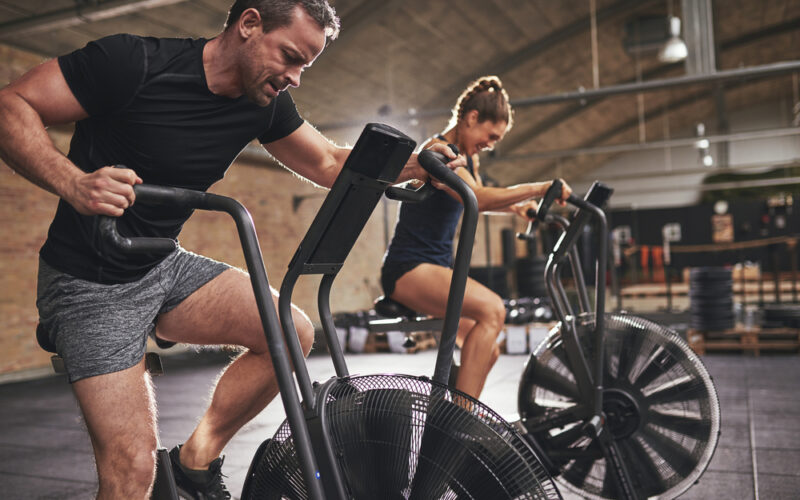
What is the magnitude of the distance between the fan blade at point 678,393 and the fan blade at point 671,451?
0.10 metres

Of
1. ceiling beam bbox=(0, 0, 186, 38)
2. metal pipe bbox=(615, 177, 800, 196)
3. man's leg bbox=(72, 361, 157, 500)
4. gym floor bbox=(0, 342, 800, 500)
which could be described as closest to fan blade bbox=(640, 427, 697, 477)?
gym floor bbox=(0, 342, 800, 500)

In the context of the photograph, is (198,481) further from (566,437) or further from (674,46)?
(674,46)

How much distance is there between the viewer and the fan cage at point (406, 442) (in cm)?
120

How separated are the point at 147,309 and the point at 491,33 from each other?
390 inches

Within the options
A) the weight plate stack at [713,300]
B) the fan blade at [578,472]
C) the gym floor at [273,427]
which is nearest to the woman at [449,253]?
the gym floor at [273,427]

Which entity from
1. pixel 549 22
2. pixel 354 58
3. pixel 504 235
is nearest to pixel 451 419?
pixel 354 58

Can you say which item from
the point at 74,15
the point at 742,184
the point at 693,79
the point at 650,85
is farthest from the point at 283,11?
the point at 742,184

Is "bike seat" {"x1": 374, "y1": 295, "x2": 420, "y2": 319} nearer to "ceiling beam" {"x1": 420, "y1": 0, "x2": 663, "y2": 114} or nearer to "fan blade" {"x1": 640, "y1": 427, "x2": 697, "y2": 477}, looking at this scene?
"fan blade" {"x1": 640, "y1": 427, "x2": 697, "y2": 477}

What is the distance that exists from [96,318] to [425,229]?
148 centimetres

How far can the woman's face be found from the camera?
8.38 feet

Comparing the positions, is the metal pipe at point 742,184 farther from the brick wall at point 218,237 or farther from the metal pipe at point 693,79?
the metal pipe at point 693,79

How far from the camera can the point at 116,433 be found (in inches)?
53.1

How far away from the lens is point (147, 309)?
149cm

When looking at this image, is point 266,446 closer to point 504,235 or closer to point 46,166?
point 46,166
